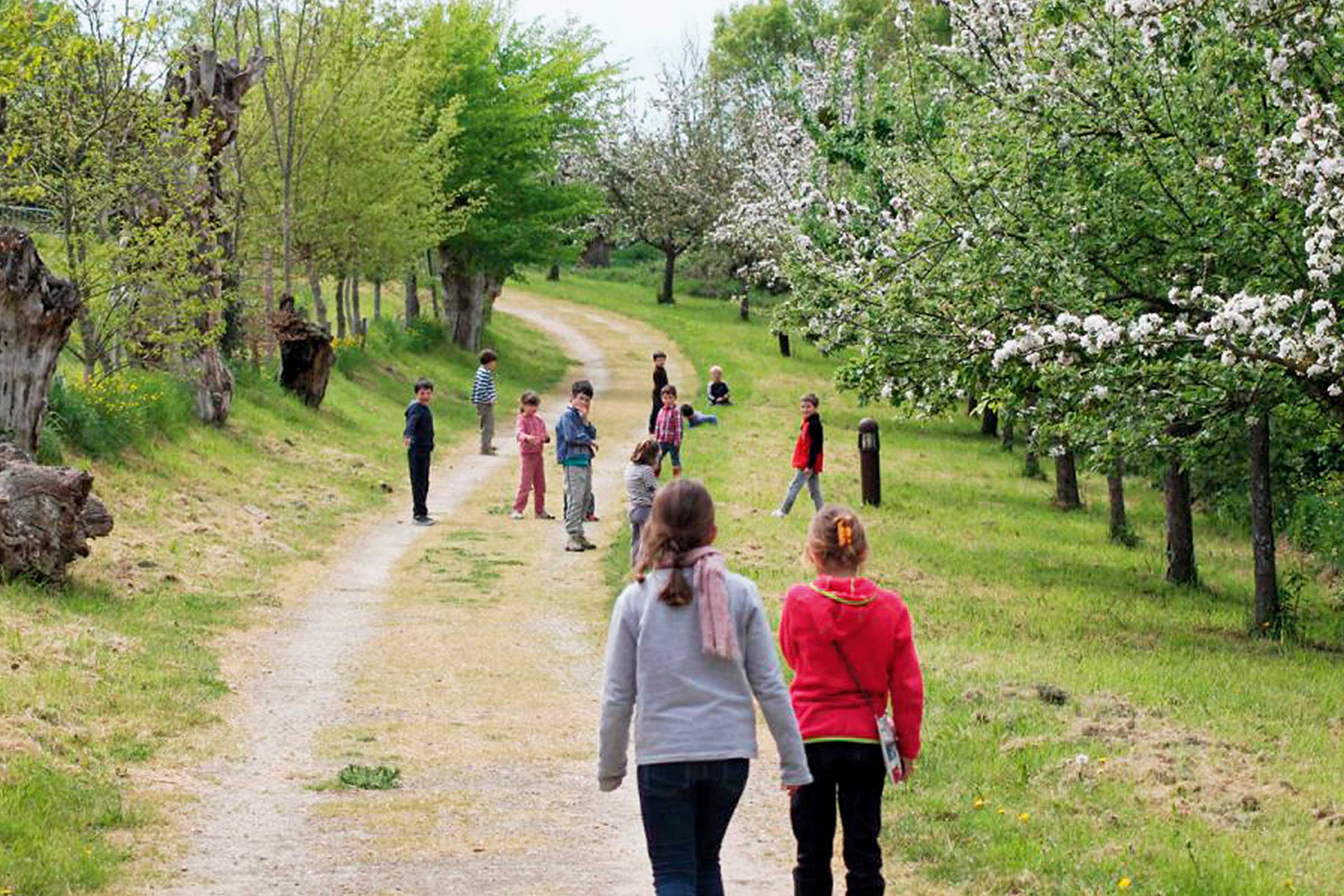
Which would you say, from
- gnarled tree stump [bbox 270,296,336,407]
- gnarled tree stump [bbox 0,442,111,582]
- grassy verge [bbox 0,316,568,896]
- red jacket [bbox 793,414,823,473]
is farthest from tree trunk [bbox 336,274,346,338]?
gnarled tree stump [bbox 0,442,111,582]

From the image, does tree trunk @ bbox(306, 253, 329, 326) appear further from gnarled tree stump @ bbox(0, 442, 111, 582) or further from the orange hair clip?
the orange hair clip

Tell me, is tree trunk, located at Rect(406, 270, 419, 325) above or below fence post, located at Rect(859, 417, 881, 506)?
above

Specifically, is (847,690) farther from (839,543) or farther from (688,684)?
(688,684)

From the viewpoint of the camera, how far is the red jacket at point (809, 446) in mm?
22781

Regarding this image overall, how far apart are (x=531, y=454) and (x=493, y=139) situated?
22702 millimetres

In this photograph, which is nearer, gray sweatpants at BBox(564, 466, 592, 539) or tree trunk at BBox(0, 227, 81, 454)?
tree trunk at BBox(0, 227, 81, 454)

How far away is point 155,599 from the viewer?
591 inches

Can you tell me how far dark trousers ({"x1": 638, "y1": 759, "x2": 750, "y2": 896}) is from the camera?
558 cm

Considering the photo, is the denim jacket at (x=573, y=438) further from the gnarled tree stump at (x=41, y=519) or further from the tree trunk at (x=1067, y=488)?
the tree trunk at (x=1067, y=488)

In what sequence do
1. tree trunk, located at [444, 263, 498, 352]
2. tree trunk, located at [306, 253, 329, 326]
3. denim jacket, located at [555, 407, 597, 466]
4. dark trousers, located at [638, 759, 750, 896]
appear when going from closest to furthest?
dark trousers, located at [638, 759, 750, 896]
denim jacket, located at [555, 407, 597, 466]
tree trunk, located at [306, 253, 329, 326]
tree trunk, located at [444, 263, 498, 352]

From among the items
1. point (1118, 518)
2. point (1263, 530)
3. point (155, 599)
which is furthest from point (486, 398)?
point (1263, 530)

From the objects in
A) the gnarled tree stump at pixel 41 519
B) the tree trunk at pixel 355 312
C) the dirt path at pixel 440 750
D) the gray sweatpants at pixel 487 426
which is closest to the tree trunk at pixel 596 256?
the tree trunk at pixel 355 312

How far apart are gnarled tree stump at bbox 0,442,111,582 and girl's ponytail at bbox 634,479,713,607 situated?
9.53 meters

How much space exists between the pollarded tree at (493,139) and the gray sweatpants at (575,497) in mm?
21476
